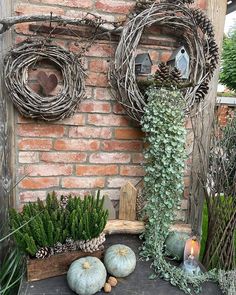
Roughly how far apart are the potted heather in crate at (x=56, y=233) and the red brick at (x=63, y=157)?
30 cm

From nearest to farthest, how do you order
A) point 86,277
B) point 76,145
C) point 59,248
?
point 86,277 → point 59,248 → point 76,145

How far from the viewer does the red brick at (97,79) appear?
1655 millimetres

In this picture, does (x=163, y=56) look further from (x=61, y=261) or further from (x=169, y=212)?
(x=61, y=261)

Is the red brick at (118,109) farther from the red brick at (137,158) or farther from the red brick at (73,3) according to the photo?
the red brick at (73,3)

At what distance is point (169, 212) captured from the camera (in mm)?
1578

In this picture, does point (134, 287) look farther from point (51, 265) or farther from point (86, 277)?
point (51, 265)

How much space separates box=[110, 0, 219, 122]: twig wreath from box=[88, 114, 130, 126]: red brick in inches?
3.8

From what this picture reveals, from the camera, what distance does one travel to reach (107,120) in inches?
68.1

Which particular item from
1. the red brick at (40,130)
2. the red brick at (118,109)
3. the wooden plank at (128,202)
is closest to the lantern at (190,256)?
the wooden plank at (128,202)

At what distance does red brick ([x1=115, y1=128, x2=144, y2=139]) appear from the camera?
1759 mm

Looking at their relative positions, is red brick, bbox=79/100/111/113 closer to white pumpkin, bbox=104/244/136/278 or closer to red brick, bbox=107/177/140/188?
red brick, bbox=107/177/140/188

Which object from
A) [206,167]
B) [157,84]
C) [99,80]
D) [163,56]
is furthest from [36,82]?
[206,167]

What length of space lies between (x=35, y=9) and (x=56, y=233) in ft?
3.73

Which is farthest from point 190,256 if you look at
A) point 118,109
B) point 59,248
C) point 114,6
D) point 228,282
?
point 114,6
